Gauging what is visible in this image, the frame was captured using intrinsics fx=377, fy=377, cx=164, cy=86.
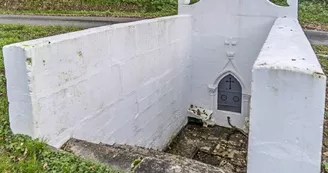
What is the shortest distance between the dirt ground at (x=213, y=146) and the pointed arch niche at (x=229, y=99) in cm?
24

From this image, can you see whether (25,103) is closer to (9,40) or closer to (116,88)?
(116,88)

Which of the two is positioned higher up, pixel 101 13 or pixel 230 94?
pixel 101 13

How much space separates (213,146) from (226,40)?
2140mm

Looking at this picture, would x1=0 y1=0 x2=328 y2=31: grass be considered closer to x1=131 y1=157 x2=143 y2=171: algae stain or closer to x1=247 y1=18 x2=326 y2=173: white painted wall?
x1=131 y1=157 x2=143 y2=171: algae stain

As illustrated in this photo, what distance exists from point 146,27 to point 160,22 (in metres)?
0.52

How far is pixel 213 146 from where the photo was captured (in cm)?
709

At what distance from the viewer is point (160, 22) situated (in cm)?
618

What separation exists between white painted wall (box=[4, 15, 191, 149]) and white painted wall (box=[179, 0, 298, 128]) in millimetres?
401

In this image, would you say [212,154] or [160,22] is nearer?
[160,22]

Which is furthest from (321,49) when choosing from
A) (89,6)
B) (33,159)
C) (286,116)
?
(89,6)

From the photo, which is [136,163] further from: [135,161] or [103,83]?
[103,83]

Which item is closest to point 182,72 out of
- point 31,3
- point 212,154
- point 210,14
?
point 210,14

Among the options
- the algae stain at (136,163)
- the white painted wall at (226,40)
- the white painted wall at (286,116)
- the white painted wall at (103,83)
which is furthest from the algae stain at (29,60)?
the white painted wall at (226,40)

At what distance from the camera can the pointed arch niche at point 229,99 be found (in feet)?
25.2
